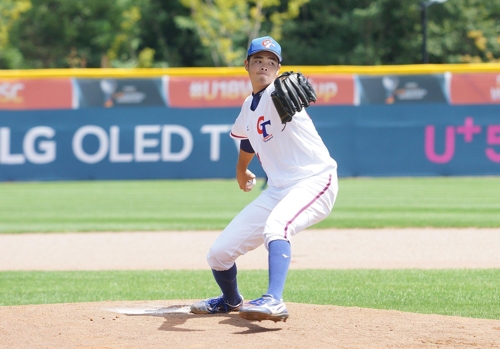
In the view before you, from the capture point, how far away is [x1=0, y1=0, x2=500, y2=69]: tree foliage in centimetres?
3500

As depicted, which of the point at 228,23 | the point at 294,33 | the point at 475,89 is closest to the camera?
the point at 475,89

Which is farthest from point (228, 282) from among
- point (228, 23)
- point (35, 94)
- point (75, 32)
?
point (75, 32)

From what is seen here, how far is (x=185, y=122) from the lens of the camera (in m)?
18.5

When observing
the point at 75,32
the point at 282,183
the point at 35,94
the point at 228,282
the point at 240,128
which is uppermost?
the point at 75,32

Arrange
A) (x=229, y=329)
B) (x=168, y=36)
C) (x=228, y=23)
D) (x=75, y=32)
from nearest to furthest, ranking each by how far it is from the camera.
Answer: (x=229, y=329) < (x=228, y=23) < (x=75, y=32) < (x=168, y=36)

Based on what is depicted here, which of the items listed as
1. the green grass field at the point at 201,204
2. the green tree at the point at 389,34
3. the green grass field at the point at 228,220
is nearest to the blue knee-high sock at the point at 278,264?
the green grass field at the point at 228,220

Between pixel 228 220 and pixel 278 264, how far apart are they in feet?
23.0

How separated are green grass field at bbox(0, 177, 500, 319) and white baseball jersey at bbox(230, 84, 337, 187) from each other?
4.43ft

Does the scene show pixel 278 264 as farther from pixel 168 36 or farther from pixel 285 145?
pixel 168 36

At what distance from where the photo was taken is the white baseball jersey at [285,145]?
4695mm

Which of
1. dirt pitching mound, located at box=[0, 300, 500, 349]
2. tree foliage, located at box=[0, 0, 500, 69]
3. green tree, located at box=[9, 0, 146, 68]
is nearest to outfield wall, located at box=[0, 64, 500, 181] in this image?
dirt pitching mound, located at box=[0, 300, 500, 349]

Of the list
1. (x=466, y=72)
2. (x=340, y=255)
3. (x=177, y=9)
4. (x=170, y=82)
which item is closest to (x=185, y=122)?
(x=170, y=82)

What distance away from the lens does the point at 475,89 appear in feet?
60.8

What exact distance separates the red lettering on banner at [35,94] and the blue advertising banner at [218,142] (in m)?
0.26
